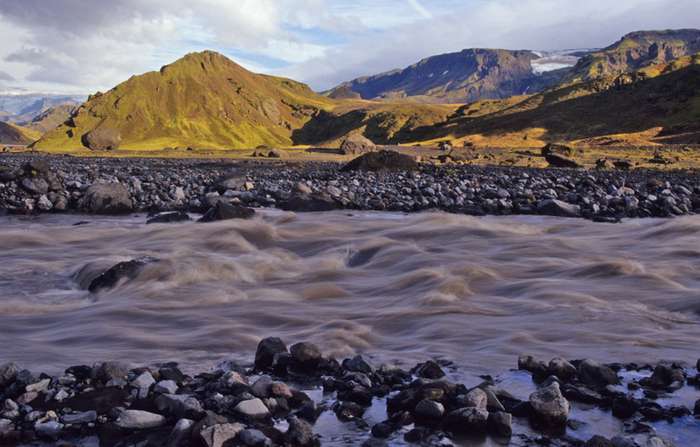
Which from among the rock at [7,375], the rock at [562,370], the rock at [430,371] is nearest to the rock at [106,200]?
the rock at [7,375]

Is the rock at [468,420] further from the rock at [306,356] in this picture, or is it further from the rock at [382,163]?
the rock at [382,163]

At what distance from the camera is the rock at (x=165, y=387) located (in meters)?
5.14

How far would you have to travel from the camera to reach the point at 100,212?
18.0 metres

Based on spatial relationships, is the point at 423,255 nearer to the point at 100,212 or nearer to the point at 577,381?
the point at 577,381

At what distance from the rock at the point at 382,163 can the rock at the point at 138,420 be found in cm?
2606

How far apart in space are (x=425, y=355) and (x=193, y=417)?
277 centimetres

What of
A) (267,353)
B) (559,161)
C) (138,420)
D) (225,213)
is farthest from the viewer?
(559,161)

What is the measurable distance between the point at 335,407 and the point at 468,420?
0.99m

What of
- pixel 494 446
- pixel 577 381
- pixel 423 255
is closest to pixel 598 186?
pixel 423 255

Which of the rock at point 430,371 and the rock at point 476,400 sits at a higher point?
the rock at point 476,400

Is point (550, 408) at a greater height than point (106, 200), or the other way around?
point (106, 200)

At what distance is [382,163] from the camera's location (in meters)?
30.8

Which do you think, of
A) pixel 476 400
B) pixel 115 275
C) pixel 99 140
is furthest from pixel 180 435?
pixel 99 140

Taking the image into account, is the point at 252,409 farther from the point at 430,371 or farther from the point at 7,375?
the point at 7,375
